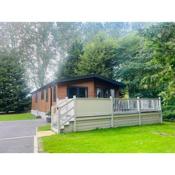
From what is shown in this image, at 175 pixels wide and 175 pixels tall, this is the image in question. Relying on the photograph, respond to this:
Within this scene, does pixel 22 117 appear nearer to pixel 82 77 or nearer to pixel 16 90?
pixel 16 90

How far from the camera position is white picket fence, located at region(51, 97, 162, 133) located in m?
4.98

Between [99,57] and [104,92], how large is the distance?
3.14ft

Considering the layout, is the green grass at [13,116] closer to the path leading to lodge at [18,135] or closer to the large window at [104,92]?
the path leading to lodge at [18,135]

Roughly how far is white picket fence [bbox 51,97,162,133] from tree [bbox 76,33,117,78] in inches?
30.3

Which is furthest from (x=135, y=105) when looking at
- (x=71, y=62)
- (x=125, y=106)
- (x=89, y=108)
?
(x=71, y=62)

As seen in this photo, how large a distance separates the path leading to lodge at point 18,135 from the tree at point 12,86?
279mm

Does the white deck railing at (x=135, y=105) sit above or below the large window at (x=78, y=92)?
below

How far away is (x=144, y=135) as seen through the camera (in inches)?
183

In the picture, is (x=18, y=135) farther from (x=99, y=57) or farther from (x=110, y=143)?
(x=99, y=57)

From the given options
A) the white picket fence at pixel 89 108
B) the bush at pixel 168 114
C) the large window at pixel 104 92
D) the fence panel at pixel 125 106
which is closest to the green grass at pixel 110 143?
the white picket fence at pixel 89 108

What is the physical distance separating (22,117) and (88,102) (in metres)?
1.34

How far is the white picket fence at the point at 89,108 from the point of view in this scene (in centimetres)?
498

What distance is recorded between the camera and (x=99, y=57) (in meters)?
4.34
